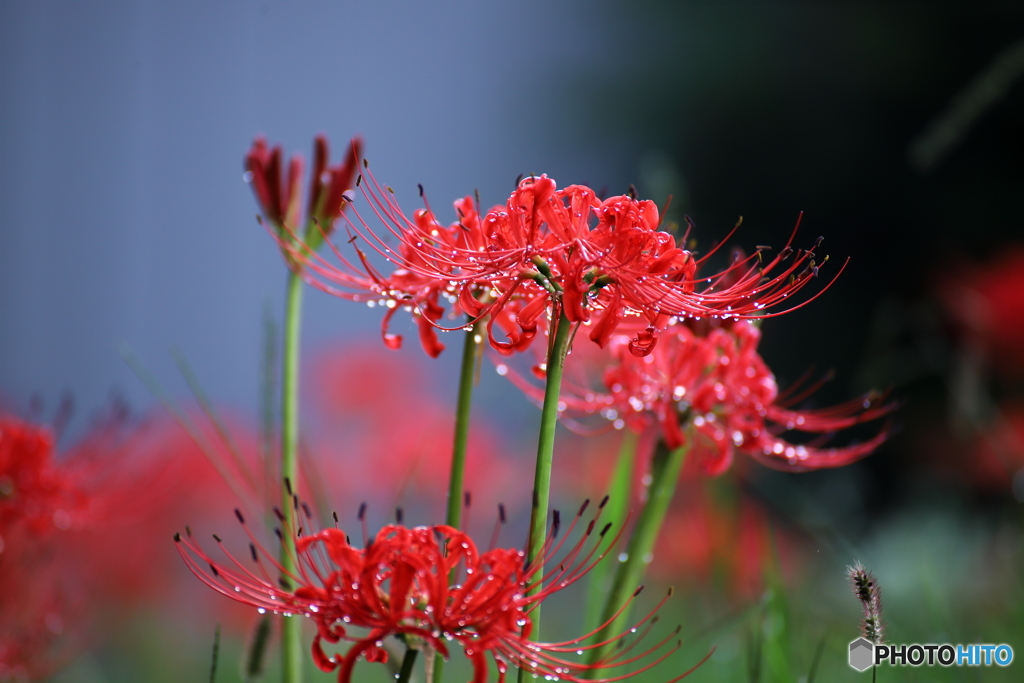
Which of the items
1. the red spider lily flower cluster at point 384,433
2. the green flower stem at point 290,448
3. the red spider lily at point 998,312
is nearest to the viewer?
the green flower stem at point 290,448

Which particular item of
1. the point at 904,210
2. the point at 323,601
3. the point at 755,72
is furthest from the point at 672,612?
the point at 755,72

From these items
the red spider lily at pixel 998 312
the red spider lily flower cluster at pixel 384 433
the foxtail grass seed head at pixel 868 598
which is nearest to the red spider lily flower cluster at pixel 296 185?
the foxtail grass seed head at pixel 868 598

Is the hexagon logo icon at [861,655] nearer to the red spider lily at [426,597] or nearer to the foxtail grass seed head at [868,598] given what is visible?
the foxtail grass seed head at [868,598]

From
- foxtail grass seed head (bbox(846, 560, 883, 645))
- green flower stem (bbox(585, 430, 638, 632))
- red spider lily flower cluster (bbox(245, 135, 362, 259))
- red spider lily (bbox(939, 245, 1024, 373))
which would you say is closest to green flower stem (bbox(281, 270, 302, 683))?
red spider lily flower cluster (bbox(245, 135, 362, 259))

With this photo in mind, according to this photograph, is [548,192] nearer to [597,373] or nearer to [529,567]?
[529,567]

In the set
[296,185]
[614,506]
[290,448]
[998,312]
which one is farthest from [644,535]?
[998,312]

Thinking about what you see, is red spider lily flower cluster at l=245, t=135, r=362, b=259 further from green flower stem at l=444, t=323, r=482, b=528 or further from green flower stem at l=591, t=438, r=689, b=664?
green flower stem at l=591, t=438, r=689, b=664
